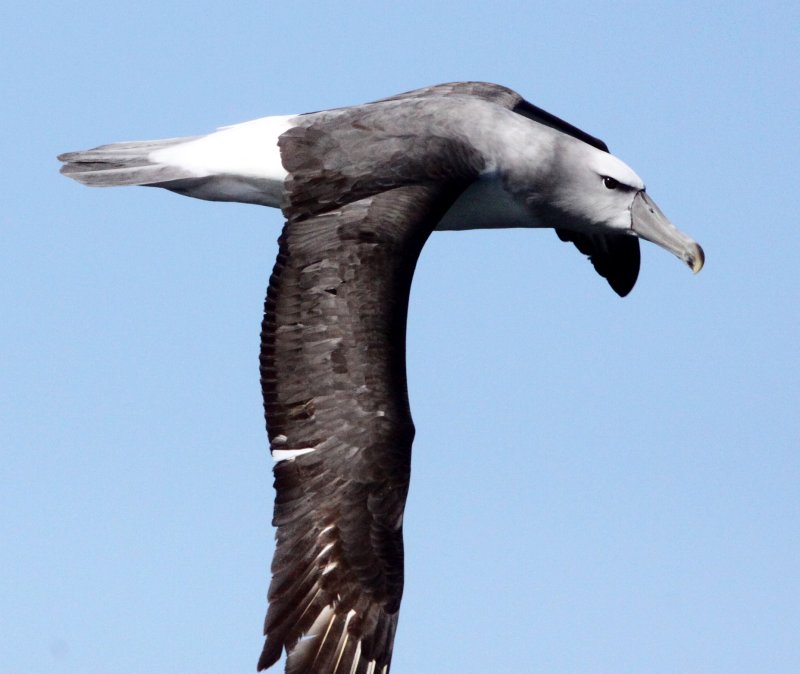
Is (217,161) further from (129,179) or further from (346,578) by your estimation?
(346,578)

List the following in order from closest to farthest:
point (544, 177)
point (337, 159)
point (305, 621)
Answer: point (305, 621), point (337, 159), point (544, 177)

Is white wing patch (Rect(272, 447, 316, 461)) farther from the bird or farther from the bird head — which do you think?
the bird head

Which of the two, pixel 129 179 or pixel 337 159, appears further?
pixel 129 179

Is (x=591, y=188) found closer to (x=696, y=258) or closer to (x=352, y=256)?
(x=696, y=258)

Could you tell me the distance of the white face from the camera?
11.3 meters

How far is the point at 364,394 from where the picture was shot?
9625mm

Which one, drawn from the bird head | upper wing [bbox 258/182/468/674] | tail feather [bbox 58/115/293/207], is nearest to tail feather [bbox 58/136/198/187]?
tail feather [bbox 58/115/293/207]

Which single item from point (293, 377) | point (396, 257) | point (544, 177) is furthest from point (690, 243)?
point (293, 377)

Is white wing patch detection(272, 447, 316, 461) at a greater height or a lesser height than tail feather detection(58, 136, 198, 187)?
lesser

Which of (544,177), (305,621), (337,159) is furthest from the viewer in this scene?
(544,177)

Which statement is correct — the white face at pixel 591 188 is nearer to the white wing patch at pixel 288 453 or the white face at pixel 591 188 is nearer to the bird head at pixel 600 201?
the bird head at pixel 600 201

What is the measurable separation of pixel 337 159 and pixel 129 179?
1.70 m

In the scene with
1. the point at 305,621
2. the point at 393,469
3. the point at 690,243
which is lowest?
the point at 305,621

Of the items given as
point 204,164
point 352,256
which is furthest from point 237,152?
point 352,256
